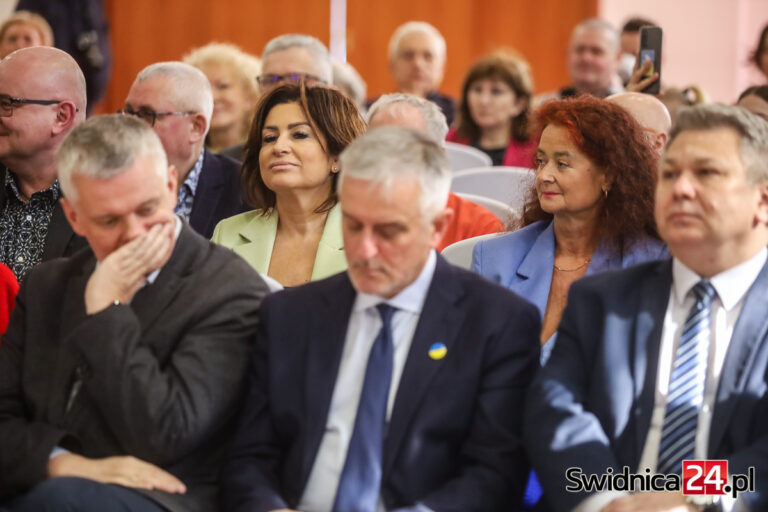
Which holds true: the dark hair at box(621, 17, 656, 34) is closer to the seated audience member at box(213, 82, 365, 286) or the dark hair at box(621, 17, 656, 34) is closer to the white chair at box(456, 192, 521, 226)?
the white chair at box(456, 192, 521, 226)

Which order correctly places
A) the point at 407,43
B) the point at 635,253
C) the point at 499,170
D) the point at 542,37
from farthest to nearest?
the point at 542,37 < the point at 407,43 < the point at 499,170 < the point at 635,253

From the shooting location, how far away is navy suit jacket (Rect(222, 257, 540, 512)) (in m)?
2.01

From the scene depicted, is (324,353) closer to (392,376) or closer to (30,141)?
(392,376)

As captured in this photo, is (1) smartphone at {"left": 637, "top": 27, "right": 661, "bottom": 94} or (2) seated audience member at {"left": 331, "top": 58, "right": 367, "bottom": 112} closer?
(1) smartphone at {"left": 637, "top": 27, "right": 661, "bottom": 94}

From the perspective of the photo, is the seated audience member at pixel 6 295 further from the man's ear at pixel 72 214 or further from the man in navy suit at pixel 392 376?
the man in navy suit at pixel 392 376

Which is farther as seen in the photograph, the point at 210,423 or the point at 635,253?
the point at 635,253

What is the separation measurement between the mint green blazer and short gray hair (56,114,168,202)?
973mm

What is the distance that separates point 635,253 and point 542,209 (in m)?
0.34

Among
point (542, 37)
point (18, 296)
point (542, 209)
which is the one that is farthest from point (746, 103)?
point (542, 37)

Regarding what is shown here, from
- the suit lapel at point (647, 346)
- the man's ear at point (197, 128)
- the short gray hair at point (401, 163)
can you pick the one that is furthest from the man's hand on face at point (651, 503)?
the man's ear at point (197, 128)

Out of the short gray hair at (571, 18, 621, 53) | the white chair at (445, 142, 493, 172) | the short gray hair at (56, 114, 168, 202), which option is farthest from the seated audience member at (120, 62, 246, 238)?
the short gray hair at (571, 18, 621, 53)

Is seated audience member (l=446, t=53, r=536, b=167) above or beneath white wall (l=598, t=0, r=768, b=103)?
beneath

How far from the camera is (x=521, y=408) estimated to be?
2.10 metres

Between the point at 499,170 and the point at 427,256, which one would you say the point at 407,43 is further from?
the point at 427,256
